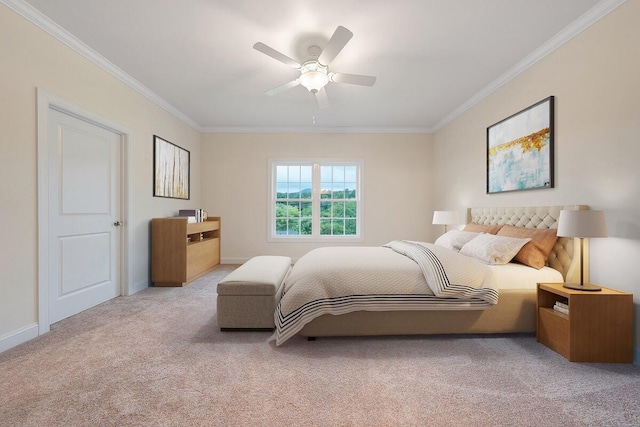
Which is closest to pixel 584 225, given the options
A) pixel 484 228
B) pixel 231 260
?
pixel 484 228

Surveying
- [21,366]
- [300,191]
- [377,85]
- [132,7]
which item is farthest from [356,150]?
[21,366]

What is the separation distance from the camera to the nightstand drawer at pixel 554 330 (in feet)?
6.87

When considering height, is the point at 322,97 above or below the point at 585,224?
above

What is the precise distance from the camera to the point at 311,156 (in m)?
5.75

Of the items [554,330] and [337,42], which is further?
[337,42]

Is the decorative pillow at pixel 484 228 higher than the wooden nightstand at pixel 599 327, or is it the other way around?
the decorative pillow at pixel 484 228

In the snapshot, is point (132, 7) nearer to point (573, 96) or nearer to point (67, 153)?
point (67, 153)

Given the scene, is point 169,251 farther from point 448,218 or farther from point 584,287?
point 584,287

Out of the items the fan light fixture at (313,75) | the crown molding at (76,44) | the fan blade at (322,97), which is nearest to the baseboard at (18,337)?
the crown molding at (76,44)

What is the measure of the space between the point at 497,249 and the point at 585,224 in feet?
2.42

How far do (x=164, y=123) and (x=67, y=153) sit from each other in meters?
1.81

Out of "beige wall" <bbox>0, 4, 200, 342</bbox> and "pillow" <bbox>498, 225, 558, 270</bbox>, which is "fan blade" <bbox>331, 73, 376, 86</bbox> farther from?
"beige wall" <bbox>0, 4, 200, 342</bbox>

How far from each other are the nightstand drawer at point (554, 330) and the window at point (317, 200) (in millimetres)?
3687

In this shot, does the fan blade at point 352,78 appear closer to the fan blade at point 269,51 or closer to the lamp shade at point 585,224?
the fan blade at point 269,51
